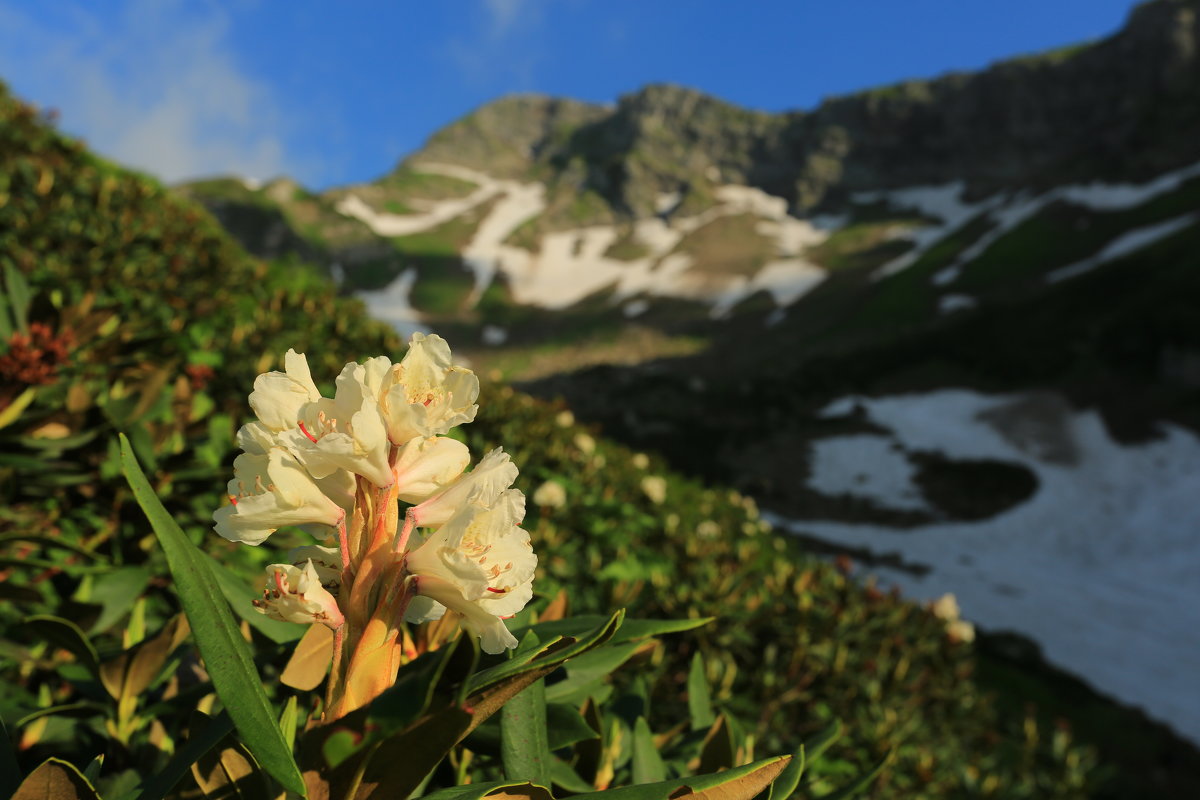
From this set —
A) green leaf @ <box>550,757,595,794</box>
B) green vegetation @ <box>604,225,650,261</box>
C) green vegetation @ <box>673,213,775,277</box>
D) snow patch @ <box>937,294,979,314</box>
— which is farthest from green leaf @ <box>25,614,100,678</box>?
green vegetation @ <box>604,225,650,261</box>

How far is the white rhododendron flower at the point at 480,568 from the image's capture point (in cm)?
90

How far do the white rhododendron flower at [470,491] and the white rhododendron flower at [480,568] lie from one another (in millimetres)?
19

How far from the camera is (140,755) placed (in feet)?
4.70

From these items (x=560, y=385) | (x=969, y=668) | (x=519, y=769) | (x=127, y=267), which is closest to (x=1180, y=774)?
(x=969, y=668)

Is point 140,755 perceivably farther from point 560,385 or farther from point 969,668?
point 560,385

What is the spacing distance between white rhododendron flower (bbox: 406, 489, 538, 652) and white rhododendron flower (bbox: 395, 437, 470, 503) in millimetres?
77

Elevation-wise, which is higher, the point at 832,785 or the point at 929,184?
the point at 929,184

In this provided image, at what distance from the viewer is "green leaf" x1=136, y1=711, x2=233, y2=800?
34.4 inches

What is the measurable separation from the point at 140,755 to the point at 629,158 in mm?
120756

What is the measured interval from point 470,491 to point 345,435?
0.20m

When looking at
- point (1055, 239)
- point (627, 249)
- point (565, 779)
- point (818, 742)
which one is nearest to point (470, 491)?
point (565, 779)

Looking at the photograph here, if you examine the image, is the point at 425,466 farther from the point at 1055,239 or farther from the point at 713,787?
the point at 1055,239

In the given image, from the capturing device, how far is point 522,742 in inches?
40.0

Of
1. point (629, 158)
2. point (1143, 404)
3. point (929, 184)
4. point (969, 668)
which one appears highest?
point (629, 158)
